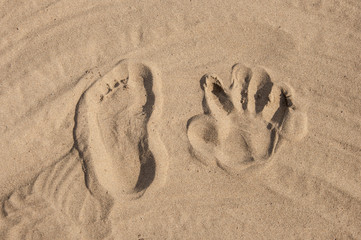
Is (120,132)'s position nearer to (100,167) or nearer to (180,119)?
→ (100,167)

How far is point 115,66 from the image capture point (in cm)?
231

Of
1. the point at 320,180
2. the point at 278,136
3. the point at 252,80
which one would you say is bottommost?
the point at 320,180

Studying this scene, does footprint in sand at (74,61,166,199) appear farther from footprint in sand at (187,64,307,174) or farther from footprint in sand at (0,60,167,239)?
footprint in sand at (187,64,307,174)

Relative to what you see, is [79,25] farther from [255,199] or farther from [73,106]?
[255,199]

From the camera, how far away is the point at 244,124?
228 centimetres

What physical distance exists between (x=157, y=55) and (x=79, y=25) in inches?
24.8

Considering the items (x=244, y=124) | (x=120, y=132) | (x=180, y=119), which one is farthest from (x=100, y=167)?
(x=244, y=124)

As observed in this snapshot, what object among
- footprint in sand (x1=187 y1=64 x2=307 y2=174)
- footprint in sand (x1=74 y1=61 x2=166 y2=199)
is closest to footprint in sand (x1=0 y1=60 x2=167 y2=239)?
footprint in sand (x1=74 y1=61 x2=166 y2=199)

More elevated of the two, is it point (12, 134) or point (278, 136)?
point (12, 134)

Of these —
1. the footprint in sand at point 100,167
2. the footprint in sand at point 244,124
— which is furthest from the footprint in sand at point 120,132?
the footprint in sand at point 244,124

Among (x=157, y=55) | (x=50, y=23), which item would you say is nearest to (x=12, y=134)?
(x=50, y=23)

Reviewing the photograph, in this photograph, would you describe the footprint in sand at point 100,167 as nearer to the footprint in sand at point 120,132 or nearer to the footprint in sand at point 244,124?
the footprint in sand at point 120,132

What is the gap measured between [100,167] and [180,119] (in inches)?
26.2

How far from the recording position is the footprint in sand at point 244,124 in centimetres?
226
